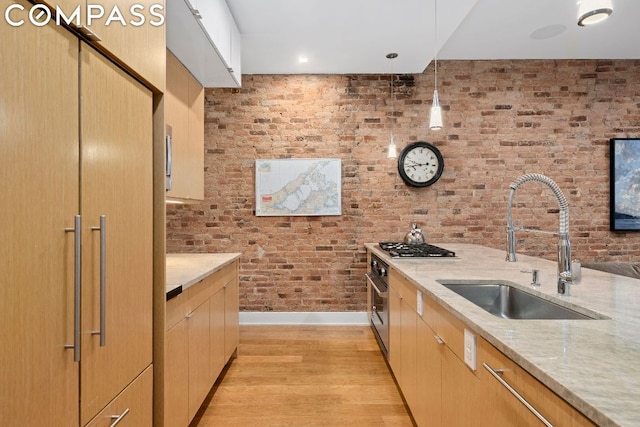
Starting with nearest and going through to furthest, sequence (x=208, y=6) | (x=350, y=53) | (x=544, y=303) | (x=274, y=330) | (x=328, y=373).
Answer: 1. (x=544, y=303)
2. (x=208, y=6)
3. (x=328, y=373)
4. (x=350, y=53)
5. (x=274, y=330)

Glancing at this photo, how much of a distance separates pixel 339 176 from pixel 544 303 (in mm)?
2874

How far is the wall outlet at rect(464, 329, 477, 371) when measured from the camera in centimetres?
119

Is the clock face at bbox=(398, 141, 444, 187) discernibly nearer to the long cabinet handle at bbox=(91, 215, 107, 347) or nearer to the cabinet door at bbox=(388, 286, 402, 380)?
the cabinet door at bbox=(388, 286, 402, 380)

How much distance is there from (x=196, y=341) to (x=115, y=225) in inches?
43.3

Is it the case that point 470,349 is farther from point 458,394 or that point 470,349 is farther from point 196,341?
point 196,341

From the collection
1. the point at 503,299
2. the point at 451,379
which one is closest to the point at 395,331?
the point at 503,299

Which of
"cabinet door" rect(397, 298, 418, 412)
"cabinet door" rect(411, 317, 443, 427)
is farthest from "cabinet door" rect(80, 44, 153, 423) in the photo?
"cabinet door" rect(397, 298, 418, 412)

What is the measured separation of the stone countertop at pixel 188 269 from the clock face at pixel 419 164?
2231 mm

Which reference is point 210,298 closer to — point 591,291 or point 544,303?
point 544,303

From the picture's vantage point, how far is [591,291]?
151 cm

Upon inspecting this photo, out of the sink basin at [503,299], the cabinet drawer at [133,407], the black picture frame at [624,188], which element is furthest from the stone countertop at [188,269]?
the black picture frame at [624,188]

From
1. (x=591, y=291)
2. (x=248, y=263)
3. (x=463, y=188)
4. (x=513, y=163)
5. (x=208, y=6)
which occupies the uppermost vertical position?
(x=208, y=6)

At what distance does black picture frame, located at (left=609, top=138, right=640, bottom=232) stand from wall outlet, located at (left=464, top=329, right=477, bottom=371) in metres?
4.08

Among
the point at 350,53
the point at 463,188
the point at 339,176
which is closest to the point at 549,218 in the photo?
the point at 463,188
